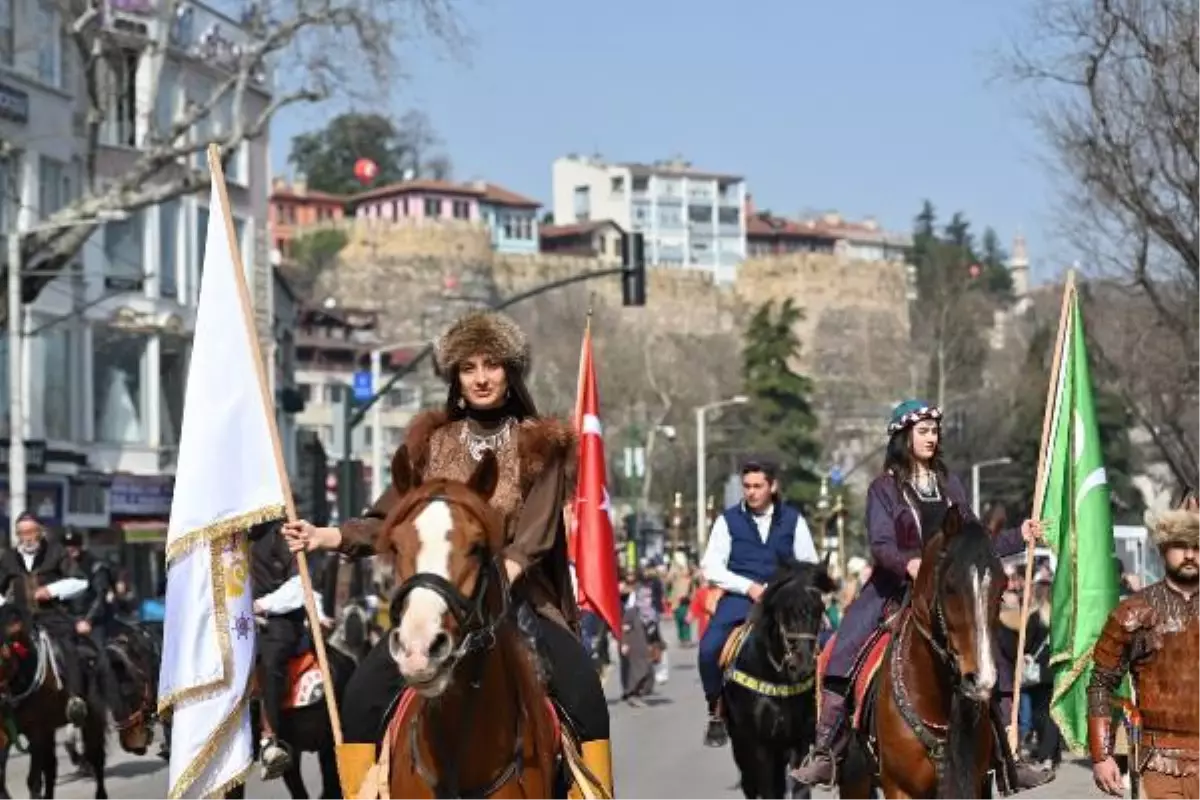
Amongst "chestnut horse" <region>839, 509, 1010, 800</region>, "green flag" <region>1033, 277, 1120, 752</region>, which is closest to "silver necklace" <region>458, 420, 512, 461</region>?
"chestnut horse" <region>839, 509, 1010, 800</region>

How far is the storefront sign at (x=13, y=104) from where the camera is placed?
1937 inches

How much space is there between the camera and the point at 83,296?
55.0m

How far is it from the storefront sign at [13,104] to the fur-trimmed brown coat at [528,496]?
40.7 m

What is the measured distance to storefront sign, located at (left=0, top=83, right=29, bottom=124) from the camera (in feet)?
161

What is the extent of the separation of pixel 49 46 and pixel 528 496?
44.7 m

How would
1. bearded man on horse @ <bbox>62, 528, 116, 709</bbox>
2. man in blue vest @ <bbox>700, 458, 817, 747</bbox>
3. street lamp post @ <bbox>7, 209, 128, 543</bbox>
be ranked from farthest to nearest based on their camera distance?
street lamp post @ <bbox>7, 209, 128, 543</bbox> → bearded man on horse @ <bbox>62, 528, 116, 709</bbox> → man in blue vest @ <bbox>700, 458, 817, 747</bbox>

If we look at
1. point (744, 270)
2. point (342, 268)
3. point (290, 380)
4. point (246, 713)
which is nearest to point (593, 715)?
point (246, 713)

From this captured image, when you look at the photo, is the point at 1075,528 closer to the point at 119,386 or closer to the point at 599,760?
the point at 599,760

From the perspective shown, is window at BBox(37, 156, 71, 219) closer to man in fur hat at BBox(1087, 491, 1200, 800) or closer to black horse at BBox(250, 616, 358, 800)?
black horse at BBox(250, 616, 358, 800)

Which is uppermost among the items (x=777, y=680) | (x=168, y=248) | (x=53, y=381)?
(x=168, y=248)

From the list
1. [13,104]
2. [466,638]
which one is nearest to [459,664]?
[466,638]

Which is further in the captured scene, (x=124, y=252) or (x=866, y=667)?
(x=124, y=252)

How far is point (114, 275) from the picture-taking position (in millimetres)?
52406

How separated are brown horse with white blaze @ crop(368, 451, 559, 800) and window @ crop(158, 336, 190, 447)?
168 feet
